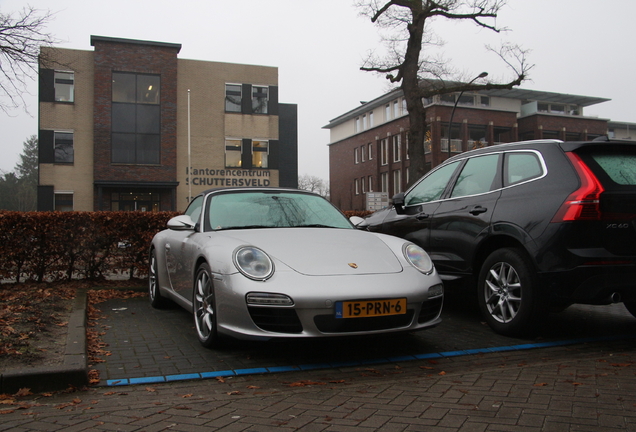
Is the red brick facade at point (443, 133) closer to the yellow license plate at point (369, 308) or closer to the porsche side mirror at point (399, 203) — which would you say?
the porsche side mirror at point (399, 203)

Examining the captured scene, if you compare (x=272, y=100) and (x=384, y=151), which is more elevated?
(x=272, y=100)

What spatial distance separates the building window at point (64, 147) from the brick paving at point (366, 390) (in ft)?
93.3

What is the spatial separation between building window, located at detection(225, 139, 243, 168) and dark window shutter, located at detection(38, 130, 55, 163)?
975 cm

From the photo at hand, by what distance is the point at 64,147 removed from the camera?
101 feet

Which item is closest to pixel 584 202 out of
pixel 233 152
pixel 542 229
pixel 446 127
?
pixel 542 229

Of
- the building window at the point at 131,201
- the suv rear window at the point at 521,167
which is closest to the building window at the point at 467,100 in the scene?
the building window at the point at 131,201

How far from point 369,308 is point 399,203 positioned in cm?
299

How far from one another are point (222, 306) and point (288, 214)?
55.9 inches

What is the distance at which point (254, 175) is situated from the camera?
1335 inches

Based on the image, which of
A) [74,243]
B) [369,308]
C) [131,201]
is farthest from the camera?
[131,201]

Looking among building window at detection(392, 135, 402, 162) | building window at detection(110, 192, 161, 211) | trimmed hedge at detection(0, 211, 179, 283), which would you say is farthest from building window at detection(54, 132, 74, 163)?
building window at detection(392, 135, 402, 162)

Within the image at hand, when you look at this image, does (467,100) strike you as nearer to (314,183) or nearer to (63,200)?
(63,200)

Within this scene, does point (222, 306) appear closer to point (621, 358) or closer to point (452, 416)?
point (452, 416)

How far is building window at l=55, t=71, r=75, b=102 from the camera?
3067 cm
